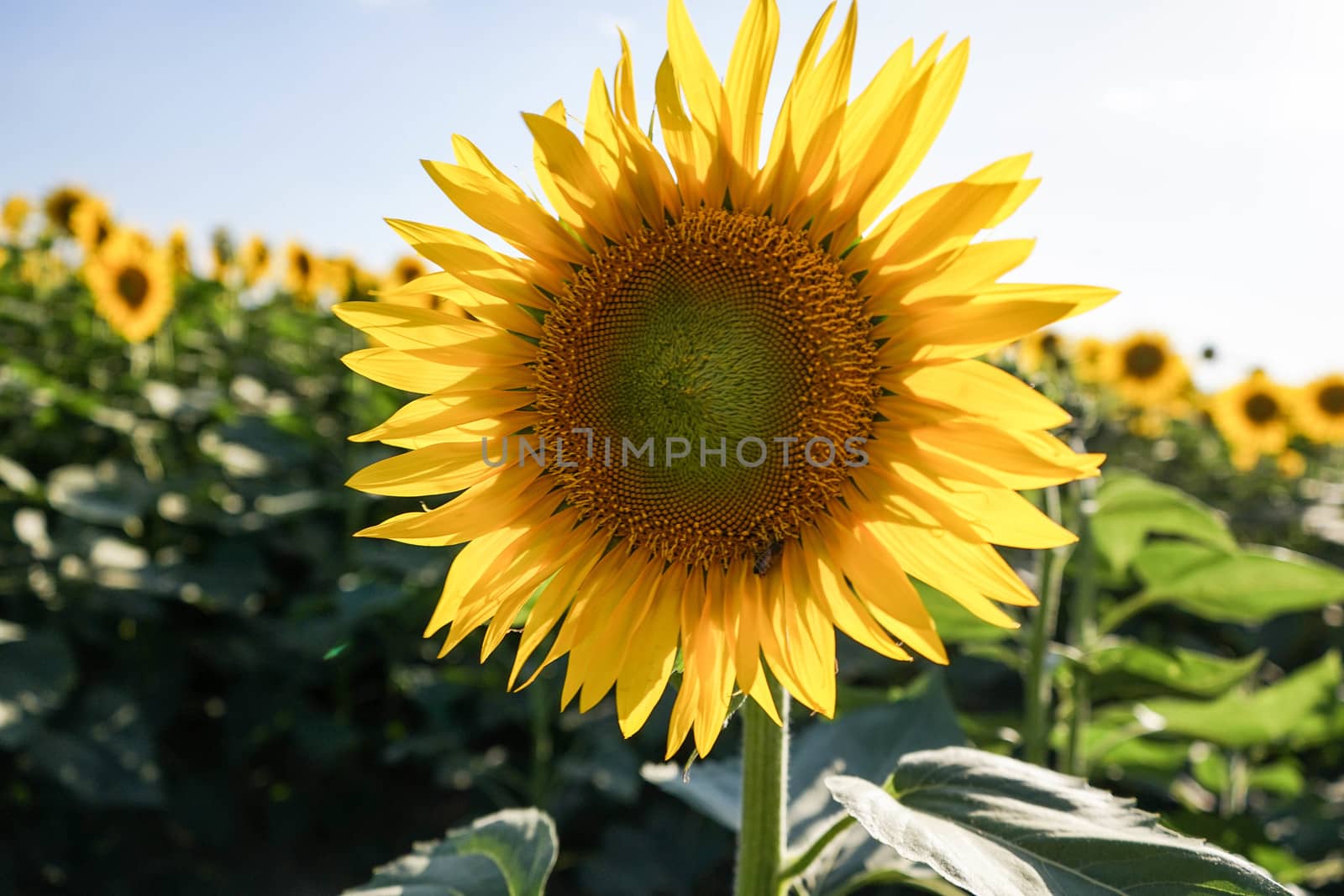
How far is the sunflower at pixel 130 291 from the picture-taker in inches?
230

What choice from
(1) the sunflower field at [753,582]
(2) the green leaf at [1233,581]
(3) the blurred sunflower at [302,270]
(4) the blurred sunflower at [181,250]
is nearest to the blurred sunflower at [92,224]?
(4) the blurred sunflower at [181,250]

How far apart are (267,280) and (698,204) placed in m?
8.89

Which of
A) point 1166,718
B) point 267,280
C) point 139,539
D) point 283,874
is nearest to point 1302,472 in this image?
point 1166,718

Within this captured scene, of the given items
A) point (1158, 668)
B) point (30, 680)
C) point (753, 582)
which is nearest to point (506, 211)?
point (753, 582)

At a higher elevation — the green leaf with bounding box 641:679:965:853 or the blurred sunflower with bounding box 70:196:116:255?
the blurred sunflower with bounding box 70:196:116:255

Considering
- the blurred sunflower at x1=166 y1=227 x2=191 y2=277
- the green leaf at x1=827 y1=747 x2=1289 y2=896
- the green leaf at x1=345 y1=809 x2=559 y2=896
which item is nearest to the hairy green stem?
the green leaf at x1=827 y1=747 x2=1289 y2=896

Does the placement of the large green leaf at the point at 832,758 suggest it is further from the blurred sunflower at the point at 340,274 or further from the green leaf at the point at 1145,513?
the blurred sunflower at the point at 340,274

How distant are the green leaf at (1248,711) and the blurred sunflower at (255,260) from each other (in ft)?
28.0

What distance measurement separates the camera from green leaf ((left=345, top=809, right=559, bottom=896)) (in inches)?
49.9

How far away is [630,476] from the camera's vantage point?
1.25 meters

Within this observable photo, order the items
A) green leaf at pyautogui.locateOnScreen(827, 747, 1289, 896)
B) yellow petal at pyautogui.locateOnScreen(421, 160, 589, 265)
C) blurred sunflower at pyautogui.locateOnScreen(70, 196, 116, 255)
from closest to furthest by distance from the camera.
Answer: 1. green leaf at pyautogui.locateOnScreen(827, 747, 1289, 896)
2. yellow petal at pyautogui.locateOnScreen(421, 160, 589, 265)
3. blurred sunflower at pyautogui.locateOnScreen(70, 196, 116, 255)

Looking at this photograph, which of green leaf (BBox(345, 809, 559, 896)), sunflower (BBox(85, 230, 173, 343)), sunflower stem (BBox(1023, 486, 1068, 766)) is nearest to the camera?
green leaf (BBox(345, 809, 559, 896))

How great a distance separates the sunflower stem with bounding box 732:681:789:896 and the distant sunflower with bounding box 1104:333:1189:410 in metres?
7.14

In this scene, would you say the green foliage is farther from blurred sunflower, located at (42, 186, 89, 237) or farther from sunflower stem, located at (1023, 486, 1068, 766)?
blurred sunflower, located at (42, 186, 89, 237)
